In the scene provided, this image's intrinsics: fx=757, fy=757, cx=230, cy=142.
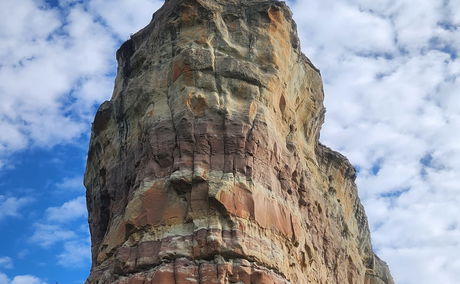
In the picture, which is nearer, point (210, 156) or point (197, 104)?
point (210, 156)

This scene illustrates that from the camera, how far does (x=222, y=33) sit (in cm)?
3400

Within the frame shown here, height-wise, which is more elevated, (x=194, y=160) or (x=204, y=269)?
(x=194, y=160)

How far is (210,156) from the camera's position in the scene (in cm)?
3011

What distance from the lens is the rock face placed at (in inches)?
1107

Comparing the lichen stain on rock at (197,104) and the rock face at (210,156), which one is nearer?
the rock face at (210,156)

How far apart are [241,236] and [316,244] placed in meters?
11.3

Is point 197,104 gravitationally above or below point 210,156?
above

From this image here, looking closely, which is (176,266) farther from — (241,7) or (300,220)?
(241,7)

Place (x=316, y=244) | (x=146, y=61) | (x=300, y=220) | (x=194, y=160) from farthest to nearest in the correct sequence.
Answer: (x=316, y=244) < (x=146, y=61) < (x=300, y=220) < (x=194, y=160)

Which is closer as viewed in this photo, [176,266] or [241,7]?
[176,266]

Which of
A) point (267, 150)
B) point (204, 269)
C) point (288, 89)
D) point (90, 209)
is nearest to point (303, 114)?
point (288, 89)

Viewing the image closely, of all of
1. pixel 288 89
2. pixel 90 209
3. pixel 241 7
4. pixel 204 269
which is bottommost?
pixel 204 269

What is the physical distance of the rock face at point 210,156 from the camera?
28109mm

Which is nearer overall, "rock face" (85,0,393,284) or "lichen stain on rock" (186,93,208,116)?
"rock face" (85,0,393,284)
